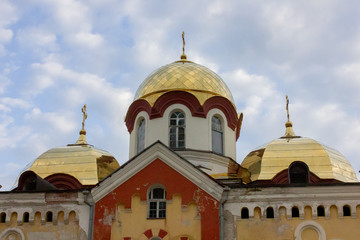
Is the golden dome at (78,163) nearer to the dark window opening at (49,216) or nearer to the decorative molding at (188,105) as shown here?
the decorative molding at (188,105)

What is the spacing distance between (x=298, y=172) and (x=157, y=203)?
5135 mm

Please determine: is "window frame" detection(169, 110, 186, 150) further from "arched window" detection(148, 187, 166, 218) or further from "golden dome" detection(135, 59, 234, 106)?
"arched window" detection(148, 187, 166, 218)

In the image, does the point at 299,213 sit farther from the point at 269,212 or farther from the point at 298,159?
the point at 298,159

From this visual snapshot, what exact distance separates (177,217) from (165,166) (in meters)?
1.83

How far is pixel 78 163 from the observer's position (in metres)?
26.8

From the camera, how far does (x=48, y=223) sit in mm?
20734

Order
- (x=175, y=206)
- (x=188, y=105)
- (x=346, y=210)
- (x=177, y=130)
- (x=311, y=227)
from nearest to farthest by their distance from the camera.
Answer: (x=311, y=227)
(x=346, y=210)
(x=175, y=206)
(x=177, y=130)
(x=188, y=105)

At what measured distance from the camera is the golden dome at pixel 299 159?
25406 millimetres

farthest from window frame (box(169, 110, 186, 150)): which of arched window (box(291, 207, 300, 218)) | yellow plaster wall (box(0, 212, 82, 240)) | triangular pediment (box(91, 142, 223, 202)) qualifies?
arched window (box(291, 207, 300, 218))

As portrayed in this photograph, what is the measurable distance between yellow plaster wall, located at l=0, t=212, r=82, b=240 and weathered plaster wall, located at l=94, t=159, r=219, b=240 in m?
0.80

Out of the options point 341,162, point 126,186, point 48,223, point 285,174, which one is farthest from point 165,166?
point 341,162

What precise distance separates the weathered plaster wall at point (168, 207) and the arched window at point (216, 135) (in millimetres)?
5286

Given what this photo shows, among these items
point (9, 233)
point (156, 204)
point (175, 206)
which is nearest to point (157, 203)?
point (156, 204)

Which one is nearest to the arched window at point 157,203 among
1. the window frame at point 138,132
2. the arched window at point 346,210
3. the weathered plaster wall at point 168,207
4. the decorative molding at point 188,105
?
the weathered plaster wall at point 168,207
